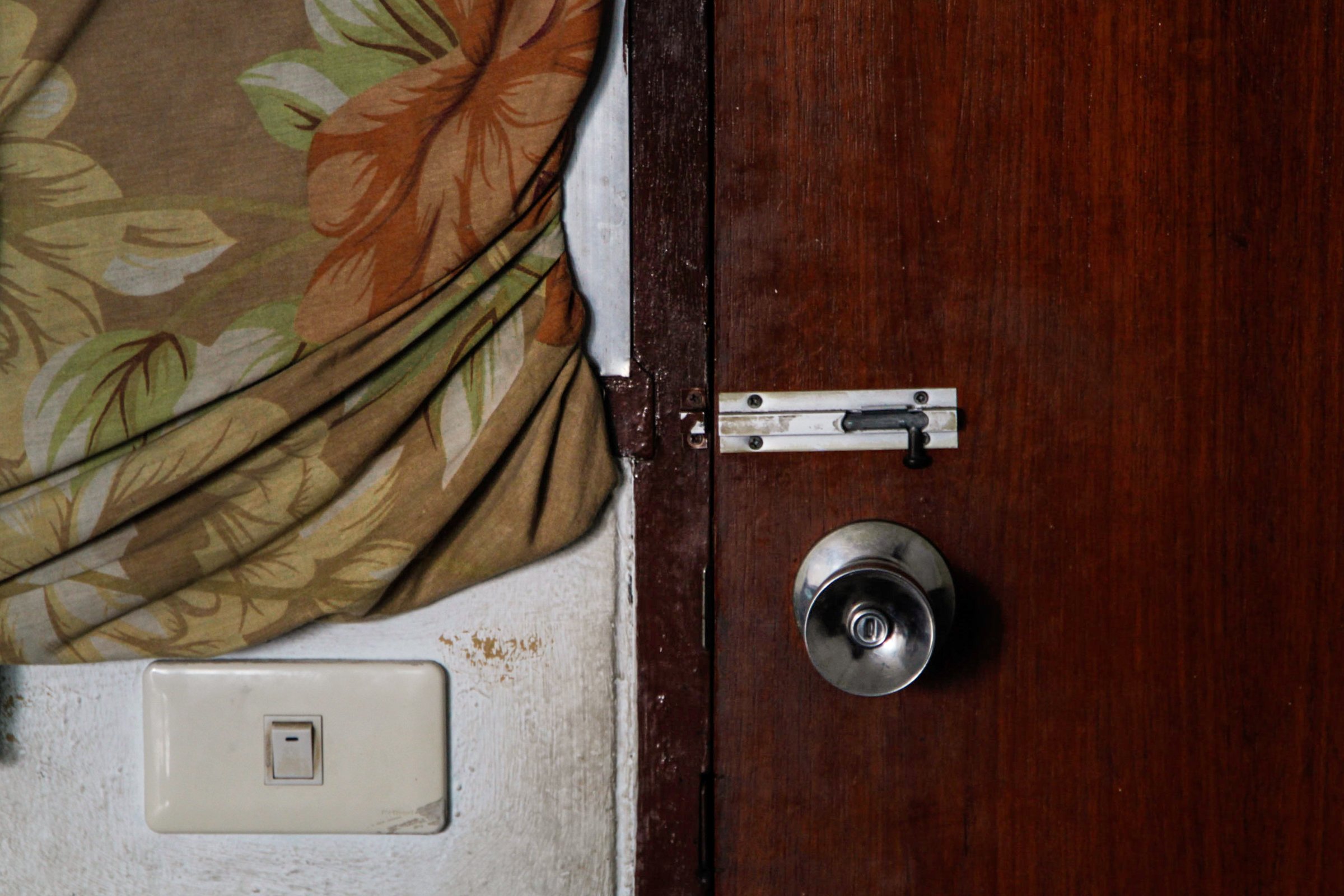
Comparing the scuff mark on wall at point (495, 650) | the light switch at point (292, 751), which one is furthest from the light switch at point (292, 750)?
the scuff mark on wall at point (495, 650)

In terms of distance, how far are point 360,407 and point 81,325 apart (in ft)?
0.60

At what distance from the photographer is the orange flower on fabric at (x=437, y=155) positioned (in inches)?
23.5

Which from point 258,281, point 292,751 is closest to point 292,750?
→ point 292,751

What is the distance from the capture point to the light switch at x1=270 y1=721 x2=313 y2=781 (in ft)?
2.12

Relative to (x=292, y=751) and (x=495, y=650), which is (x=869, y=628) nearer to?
(x=495, y=650)

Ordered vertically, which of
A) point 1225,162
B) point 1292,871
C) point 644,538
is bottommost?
point 1292,871

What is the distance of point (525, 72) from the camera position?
600mm

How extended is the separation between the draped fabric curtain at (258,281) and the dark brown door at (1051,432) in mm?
149

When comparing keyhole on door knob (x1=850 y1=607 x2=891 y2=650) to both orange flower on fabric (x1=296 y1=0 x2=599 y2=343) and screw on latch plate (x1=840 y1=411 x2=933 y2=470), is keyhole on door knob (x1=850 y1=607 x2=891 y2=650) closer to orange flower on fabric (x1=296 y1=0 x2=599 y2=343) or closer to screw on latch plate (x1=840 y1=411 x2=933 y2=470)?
screw on latch plate (x1=840 y1=411 x2=933 y2=470)

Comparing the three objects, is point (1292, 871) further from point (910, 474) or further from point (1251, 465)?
point (910, 474)

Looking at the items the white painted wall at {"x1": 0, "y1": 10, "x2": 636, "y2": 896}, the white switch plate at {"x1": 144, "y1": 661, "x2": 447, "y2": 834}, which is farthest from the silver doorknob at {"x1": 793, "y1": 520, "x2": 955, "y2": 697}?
the white switch plate at {"x1": 144, "y1": 661, "x2": 447, "y2": 834}

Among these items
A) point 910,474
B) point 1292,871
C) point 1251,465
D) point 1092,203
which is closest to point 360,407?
point 910,474

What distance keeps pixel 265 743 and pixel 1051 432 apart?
592 millimetres

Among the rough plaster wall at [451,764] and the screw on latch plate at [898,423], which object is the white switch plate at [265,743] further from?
the screw on latch plate at [898,423]
